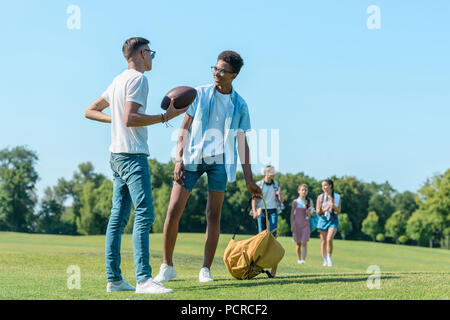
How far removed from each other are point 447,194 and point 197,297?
185ft

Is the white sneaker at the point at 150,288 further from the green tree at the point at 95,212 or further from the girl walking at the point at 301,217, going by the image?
the green tree at the point at 95,212

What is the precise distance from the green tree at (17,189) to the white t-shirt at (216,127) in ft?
237

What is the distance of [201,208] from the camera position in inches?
2638

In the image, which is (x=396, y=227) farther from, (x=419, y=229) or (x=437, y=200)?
(x=437, y=200)

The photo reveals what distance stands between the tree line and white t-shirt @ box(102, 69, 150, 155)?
54.9m

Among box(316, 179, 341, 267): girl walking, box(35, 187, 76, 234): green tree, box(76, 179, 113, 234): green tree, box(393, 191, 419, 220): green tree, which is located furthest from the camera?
box(393, 191, 419, 220): green tree

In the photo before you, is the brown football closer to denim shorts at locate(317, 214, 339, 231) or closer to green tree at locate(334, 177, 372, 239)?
denim shorts at locate(317, 214, 339, 231)

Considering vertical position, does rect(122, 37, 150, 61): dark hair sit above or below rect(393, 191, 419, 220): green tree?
above

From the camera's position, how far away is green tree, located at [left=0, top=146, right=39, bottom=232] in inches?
2825

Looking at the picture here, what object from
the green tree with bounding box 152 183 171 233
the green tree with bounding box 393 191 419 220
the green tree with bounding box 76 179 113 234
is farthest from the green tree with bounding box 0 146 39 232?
the green tree with bounding box 393 191 419 220

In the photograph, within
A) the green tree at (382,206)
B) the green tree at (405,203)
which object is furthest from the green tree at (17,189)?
the green tree at (405,203)
